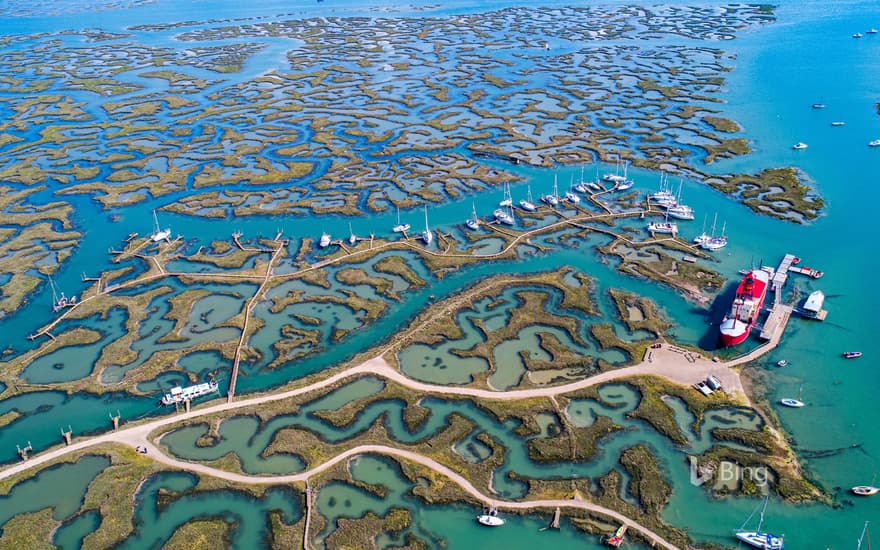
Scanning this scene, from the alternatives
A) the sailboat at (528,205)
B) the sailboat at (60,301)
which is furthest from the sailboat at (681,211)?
the sailboat at (60,301)

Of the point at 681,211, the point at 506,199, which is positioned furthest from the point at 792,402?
the point at 506,199

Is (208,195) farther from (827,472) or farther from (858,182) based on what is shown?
(858,182)

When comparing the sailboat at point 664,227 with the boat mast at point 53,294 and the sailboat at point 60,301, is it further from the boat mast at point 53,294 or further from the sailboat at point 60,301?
the boat mast at point 53,294

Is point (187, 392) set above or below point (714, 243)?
below

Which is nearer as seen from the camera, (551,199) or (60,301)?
(60,301)

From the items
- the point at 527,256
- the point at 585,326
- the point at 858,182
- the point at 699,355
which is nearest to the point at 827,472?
the point at 699,355

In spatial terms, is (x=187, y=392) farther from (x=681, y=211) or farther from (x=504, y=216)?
(x=681, y=211)
